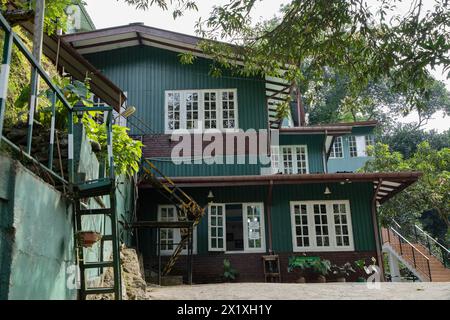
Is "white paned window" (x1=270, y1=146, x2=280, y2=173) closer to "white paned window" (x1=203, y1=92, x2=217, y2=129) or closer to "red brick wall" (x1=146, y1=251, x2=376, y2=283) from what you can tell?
"white paned window" (x1=203, y1=92, x2=217, y2=129)

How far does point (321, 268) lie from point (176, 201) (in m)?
4.93

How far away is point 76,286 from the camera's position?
4965 millimetres

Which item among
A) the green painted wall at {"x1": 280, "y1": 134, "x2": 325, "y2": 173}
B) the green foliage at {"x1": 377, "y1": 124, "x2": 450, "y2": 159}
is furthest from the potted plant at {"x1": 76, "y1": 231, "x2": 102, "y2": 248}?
the green foliage at {"x1": 377, "y1": 124, "x2": 450, "y2": 159}

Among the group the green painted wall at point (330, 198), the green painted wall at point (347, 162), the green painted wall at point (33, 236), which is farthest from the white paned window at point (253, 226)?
the green painted wall at point (347, 162)

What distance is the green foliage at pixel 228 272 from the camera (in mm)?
13414

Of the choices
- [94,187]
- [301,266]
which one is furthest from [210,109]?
[94,187]

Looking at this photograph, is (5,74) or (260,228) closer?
(5,74)

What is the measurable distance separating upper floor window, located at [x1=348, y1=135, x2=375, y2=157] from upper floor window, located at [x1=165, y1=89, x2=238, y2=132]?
14.1 meters

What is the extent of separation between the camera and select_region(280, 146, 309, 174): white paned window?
18.7 meters

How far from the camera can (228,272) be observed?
13461mm

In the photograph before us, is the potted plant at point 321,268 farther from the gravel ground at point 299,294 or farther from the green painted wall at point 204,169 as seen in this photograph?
the gravel ground at point 299,294

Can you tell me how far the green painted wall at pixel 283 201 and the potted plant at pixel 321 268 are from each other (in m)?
0.94

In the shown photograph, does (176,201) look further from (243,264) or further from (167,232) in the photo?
(243,264)
